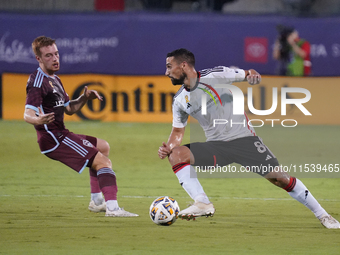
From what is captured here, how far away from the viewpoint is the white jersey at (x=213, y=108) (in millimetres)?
6539

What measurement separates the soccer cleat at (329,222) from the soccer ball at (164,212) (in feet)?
4.95

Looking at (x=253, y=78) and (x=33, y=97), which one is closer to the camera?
(x=253, y=78)

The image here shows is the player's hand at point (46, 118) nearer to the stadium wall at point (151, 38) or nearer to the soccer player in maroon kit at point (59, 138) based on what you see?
the soccer player in maroon kit at point (59, 138)

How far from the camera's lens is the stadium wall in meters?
19.1

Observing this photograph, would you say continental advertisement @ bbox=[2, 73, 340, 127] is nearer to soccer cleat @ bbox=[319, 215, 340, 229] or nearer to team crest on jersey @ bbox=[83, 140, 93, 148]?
team crest on jersey @ bbox=[83, 140, 93, 148]

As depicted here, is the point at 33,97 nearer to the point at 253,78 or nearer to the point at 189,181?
the point at 189,181

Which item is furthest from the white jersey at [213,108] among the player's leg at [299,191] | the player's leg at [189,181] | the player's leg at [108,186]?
the player's leg at [108,186]

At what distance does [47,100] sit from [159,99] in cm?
1127

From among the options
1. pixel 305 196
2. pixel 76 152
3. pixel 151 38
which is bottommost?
pixel 305 196

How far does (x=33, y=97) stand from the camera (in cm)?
682

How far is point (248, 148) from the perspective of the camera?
6.40 meters

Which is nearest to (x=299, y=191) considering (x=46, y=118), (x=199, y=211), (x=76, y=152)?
(x=199, y=211)

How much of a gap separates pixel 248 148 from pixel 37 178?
4.62 metres

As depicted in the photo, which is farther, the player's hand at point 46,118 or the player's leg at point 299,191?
the player's hand at point 46,118
